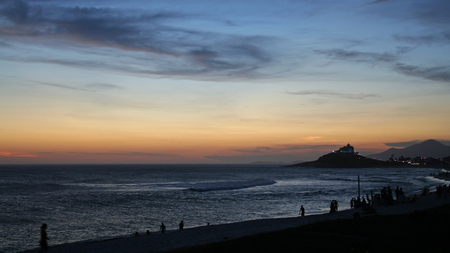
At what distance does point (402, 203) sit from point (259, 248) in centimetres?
2646

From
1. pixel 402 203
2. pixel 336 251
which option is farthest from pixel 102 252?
pixel 402 203

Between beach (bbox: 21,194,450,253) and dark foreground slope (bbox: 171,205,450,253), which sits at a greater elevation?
dark foreground slope (bbox: 171,205,450,253)

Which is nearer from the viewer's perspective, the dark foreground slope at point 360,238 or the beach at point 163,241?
the dark foreground slope at point 360,238

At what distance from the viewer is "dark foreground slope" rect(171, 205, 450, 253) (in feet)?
39.2

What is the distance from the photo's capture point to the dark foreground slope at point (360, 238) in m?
11.9

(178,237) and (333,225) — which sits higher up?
(333,225)

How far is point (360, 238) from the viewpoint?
14086 millimetres

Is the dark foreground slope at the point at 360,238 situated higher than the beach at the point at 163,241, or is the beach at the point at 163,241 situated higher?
the dark foreground slope at the point at 360,238

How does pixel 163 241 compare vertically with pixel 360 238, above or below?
below

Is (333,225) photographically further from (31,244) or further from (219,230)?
(31,244)

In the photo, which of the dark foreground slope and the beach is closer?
the dark foreground slope

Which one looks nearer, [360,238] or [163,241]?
[360,238]

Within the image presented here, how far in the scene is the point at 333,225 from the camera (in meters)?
17.5

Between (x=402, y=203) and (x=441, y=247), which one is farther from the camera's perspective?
(x=402, y=203)
